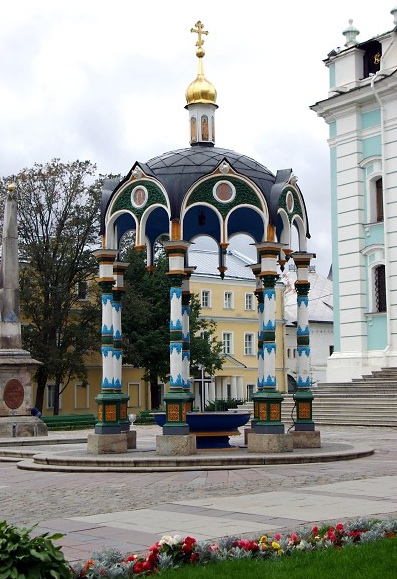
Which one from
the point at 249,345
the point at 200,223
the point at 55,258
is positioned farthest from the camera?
the point at 249,345

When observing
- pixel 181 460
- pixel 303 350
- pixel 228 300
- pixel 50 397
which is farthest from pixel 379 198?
pixel 228 300

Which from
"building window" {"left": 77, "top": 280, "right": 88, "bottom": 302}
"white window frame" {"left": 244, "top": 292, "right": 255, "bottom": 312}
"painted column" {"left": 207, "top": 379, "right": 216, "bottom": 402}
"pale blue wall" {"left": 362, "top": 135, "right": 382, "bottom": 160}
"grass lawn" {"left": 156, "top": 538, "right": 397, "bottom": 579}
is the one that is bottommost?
"grass lawn" {"left": 156, "top": 538, "right": 397, "bottom": 579}

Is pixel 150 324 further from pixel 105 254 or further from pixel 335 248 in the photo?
pixel 105 254

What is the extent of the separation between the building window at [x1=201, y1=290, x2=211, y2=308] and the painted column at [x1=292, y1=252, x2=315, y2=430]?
44.9 m

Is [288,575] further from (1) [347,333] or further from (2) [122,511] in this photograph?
(1) [347,333]

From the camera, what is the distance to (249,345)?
6856cm

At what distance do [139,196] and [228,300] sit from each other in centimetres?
4831

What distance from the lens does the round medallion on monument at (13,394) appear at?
27.3 metres

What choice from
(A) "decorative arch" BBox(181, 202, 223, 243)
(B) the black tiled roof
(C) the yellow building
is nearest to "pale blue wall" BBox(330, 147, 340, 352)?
(A) "decorative arch" BBox(181, 202, 223, 243)

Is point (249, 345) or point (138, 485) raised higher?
point (249, 345)

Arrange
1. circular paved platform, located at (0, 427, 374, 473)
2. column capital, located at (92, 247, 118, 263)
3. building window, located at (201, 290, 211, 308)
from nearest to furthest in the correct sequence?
circular paved platform, located at (0, 427, 374, 473) < column capital, located at (92, 247, 118, 263) < building window, located at (201, 290, 211, 308)

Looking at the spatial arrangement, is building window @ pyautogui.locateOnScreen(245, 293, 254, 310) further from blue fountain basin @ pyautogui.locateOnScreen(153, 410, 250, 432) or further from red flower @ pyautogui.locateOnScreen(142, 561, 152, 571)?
red flower @ pyautogui.locateOnScreen(142, 561, 152, 571)

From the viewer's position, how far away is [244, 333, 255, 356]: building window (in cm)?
6825

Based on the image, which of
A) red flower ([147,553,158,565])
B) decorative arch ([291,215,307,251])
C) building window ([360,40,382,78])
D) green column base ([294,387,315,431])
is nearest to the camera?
red flower ([147,553,158,565])
